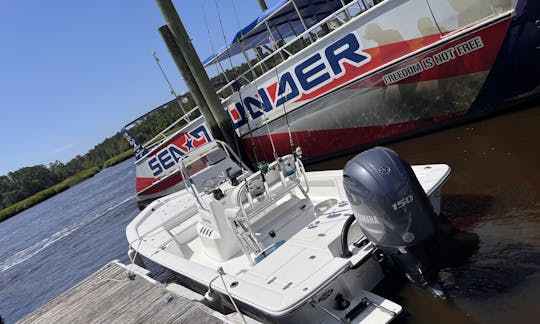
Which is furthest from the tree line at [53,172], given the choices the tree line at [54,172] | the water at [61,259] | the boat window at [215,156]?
the boat window at [215,156]

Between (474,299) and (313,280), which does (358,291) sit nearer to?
(313,280)

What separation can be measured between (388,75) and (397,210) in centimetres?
502

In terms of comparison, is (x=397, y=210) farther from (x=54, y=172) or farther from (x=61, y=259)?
(x=54, y=172)

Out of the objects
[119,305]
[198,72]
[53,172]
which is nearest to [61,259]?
[198,72]

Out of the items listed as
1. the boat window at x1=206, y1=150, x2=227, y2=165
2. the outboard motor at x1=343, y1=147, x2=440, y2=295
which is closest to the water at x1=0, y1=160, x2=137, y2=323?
the boat window at x1=206, y1=150, x2=227, y2=165

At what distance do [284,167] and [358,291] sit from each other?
1.98 m

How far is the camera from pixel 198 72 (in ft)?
32.7

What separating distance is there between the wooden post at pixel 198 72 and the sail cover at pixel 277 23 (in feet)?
1.92

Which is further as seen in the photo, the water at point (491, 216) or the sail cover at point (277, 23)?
the sail cover at point (277, 23)

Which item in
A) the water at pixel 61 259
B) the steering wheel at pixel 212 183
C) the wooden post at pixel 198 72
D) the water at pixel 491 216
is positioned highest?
the wooden post at pixel 198 72

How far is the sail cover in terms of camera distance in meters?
9.04

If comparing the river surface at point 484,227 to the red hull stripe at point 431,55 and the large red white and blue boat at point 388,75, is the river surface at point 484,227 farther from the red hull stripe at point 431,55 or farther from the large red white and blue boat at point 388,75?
the red hull stripe at point 431,55

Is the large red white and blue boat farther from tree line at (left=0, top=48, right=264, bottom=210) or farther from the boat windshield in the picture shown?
tree line at (left=0, top=48, right=264, bottom=210)

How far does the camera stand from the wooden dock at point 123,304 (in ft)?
13.6
